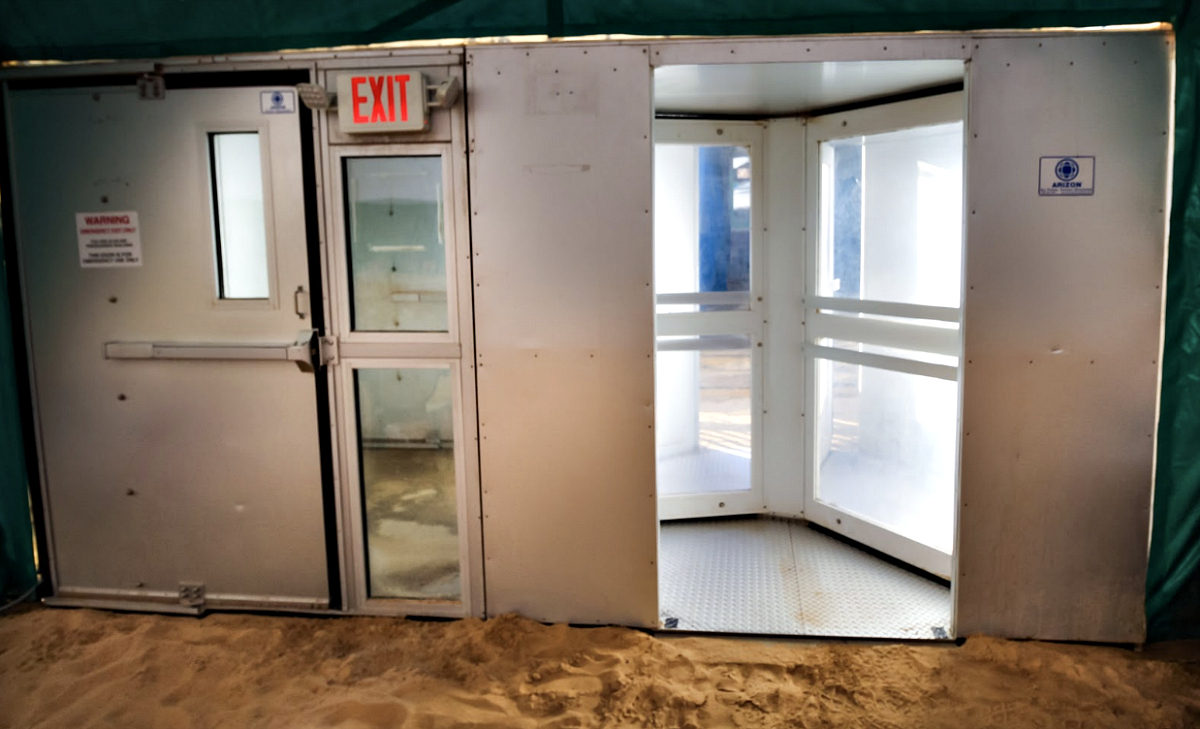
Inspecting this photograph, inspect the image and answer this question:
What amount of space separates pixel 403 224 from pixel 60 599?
259 cm

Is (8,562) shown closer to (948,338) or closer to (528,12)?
(528,12)

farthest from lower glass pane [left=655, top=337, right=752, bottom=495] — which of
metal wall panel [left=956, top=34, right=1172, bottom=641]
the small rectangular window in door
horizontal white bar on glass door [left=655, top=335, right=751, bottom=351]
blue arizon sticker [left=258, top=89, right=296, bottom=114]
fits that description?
blue arizon sticker [left=258, top=89, right=296, bottom=114]

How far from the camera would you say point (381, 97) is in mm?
3562

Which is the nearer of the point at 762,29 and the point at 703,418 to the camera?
the point at 762,29

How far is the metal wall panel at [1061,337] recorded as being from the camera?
11.1 feet

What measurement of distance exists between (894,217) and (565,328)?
6.43 feet

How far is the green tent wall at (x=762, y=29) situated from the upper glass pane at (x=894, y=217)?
0.86 m

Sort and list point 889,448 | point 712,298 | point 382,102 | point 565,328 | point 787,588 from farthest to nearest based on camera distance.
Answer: point 712,298 < point 889,448 < point 787,588 < point 565,328 < point 382,102

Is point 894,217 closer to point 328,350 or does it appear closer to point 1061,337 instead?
point 1061,337

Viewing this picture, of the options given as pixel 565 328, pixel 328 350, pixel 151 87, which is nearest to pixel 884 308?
pixel 565 328

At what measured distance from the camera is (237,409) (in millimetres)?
3920

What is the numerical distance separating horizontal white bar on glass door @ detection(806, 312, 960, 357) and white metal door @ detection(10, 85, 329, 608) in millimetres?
2851

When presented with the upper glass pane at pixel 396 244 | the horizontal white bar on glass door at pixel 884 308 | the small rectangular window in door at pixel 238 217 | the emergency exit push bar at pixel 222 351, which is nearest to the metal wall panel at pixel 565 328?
the upper glass pane at pixel 396 244

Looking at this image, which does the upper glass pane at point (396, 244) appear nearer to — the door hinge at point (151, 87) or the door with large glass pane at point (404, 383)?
the door with large glass pane at point (404, 383)
